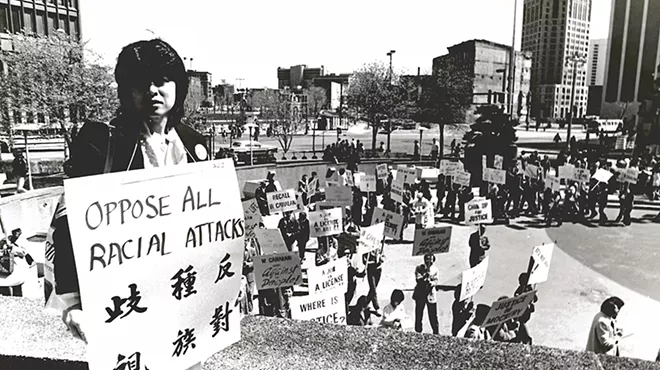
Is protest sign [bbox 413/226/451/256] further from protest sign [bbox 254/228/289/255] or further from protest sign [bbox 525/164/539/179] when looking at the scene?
protest sign [bbox 525/164/539/179]

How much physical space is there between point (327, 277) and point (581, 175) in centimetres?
1252

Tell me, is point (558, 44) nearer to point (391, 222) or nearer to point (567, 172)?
point (567, 172)

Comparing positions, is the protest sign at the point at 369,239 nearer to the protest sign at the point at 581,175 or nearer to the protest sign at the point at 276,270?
the protest sign at the point at 276,270

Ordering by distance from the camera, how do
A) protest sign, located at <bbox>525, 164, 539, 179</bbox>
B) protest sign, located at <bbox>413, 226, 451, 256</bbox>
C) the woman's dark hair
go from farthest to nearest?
protest sign, located at <bbox>525, 164, 539, 179</bbox> → protest sign, located at <bbox>413, 226, 451, 256</bbox> → the woman's dark hair

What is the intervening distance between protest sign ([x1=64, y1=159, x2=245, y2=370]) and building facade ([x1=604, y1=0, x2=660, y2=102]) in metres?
62.3

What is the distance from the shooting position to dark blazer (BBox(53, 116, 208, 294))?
1.60 metres

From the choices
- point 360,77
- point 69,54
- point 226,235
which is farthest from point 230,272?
point 360,77

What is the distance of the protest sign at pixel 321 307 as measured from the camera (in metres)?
5.88

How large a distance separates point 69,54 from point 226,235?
24.5 meters

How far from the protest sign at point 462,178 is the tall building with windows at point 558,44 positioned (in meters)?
141

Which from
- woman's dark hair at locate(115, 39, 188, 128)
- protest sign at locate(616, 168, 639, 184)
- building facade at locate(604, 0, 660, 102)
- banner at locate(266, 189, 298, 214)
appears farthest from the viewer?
building facade at locate(604, 0, 660, 102)

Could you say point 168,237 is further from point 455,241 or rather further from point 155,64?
point 455,241

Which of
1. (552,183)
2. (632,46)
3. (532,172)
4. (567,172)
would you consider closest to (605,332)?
(552,183)

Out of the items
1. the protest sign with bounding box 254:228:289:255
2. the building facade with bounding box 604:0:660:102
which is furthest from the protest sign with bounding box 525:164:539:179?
the building facade with bounding box 604:0:660:102
